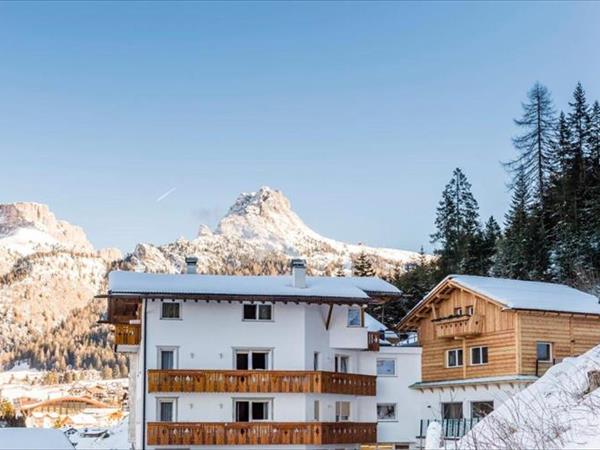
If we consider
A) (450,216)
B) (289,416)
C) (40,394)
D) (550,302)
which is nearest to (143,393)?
(289,416)

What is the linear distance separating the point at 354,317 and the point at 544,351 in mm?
8555

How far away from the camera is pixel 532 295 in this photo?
130 feet

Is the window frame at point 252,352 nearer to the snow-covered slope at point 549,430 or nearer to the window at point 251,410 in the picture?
the window at point 251,410

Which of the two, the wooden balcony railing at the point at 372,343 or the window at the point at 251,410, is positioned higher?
the wooden balcony railing at the point at 372,343

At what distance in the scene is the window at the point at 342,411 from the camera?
4097 cm

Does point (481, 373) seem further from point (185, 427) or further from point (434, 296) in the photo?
point (185, 427)

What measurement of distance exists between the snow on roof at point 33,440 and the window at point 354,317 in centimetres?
1688

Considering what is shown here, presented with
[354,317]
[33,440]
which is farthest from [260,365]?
[33,440]

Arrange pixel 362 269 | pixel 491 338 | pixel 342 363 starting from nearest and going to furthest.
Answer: pixel 491 338 → pixel 342 363 → pixel 362 269

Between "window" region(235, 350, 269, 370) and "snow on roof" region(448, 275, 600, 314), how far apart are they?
29.5ft

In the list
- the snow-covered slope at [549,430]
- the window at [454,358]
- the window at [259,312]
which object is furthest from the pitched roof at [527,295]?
the snow-covered slope at [549,430]

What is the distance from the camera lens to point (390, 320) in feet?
214

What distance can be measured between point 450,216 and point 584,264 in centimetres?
2315

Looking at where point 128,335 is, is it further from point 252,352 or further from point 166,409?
point 252,352
